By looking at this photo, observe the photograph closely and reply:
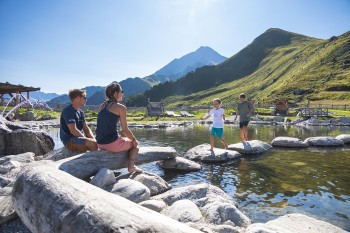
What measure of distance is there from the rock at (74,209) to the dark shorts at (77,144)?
333 cm

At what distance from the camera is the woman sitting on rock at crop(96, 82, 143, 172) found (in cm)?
838

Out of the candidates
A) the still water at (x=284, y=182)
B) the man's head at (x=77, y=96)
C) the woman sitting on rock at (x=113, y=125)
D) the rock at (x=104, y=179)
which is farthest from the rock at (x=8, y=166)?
the rock at (x=104, y=179)

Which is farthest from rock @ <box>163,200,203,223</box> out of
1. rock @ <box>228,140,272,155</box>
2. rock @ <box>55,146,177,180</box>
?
rock @ <box>228,140,272,155</box>

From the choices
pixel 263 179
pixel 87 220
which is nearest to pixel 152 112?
pixel 263 179

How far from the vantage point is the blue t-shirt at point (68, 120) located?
29.6 ft

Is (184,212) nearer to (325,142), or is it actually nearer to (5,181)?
(5,181)

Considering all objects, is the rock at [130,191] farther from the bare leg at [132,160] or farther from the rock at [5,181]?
the rock at [5,181]

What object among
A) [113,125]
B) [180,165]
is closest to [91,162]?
[113,125]

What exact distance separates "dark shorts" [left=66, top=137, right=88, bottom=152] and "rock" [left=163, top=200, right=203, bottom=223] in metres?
4.08

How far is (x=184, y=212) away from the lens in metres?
6.11

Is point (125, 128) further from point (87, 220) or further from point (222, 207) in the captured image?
point (87, 220)

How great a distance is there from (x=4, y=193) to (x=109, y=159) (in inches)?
116

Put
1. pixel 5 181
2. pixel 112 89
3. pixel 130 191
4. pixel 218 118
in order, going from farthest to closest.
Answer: pixel 218 118 → pixel 112 89 → pixel 5 181 → pixel 130 191

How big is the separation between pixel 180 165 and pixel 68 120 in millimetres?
4926
